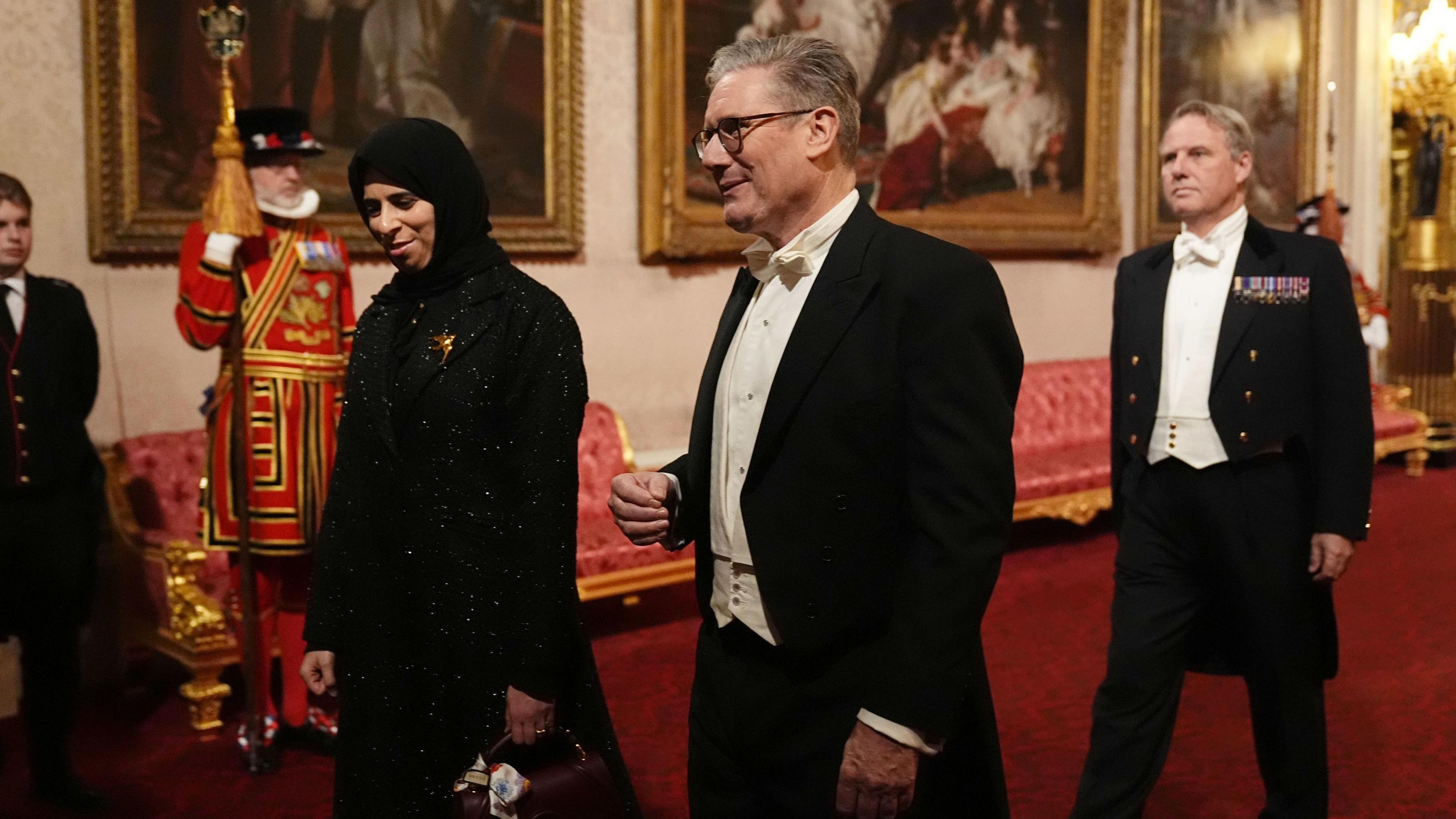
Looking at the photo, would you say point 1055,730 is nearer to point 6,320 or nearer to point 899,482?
point 899,482

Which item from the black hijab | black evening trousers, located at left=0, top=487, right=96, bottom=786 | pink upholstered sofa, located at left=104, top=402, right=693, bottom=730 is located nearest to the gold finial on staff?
black evening trousers, located at left=0, top=487, right=96, bottom=786

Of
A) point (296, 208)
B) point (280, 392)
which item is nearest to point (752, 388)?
point (280, 392)

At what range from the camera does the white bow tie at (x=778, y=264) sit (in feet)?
6.42

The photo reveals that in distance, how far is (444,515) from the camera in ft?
8.36

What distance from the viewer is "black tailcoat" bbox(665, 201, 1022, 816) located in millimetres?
1772

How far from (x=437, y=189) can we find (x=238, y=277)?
75.0 inches

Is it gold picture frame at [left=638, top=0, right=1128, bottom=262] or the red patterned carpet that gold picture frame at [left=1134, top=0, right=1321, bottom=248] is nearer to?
gold picture frame at [left=638, top=0, right=1128, bottom=262]

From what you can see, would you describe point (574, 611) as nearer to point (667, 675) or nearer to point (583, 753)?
point (583, 753)

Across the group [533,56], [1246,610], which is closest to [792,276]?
[1246,610]

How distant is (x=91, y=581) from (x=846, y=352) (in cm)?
300

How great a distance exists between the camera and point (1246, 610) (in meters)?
3.26

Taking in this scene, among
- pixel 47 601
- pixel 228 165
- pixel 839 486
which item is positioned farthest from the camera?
pixel 228 165

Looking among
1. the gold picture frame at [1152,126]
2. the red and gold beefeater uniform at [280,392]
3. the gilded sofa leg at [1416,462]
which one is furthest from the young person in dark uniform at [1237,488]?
the gilded sofa leg at [1416,462]

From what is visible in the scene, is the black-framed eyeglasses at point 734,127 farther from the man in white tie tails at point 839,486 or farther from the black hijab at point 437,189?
the black hijab at point 437,189
